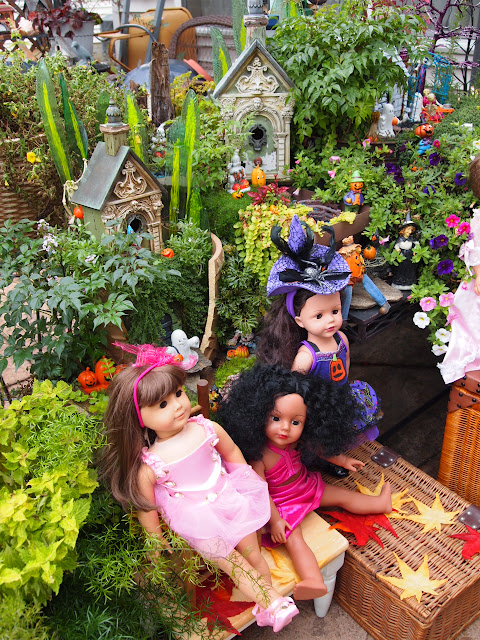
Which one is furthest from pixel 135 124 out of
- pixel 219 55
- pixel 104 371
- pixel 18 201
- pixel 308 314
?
pixel 308 314

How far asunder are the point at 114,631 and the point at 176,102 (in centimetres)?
375

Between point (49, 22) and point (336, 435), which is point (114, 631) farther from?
point (49, 22)

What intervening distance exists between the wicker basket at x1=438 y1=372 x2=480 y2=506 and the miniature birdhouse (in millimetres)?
1876

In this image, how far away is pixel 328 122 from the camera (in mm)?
3697

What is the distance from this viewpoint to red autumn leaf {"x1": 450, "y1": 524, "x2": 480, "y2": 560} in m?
2.21

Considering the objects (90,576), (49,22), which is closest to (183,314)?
(90,576)

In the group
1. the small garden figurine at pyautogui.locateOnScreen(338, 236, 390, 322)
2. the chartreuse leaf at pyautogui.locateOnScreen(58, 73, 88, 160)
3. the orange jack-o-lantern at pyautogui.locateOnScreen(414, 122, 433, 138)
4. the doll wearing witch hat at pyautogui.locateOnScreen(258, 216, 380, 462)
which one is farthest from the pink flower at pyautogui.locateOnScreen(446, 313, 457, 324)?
the chartreuse leaf at pyautogui.locateOnScreen(58, 73, 88, 160)

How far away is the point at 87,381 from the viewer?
101 inches

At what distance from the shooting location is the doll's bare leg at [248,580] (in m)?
1.88

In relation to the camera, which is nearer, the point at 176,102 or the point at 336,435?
the point at 336,435

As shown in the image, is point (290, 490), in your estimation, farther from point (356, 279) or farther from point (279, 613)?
point (356, 279)

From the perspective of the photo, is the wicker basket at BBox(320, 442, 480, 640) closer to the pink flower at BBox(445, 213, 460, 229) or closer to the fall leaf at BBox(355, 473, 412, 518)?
the fall leaf at BBox(355, 473, 412, 518)

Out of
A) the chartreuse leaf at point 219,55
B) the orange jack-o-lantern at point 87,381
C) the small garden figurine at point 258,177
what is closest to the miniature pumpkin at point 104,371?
the orange jack-o-lantern at point 87,381

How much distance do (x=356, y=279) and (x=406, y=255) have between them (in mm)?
387
